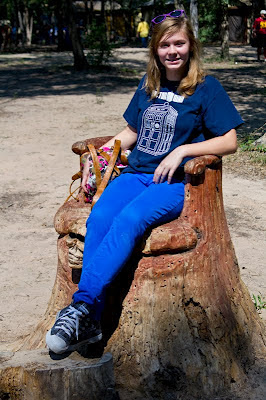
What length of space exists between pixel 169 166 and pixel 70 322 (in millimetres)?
903

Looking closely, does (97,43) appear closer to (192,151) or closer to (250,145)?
(250,145)

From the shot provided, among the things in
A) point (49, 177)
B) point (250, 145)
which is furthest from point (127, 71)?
point (49, 177)

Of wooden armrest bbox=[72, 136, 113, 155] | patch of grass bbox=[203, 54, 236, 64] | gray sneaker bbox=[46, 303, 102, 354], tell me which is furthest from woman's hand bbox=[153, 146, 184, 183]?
patch of grass bbox=[203, 54, 236, 64]

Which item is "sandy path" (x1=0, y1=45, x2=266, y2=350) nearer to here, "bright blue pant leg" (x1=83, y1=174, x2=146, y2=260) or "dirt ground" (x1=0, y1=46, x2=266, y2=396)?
"dirt ground" (x1=0, y1=46, x2=266, y2=396)

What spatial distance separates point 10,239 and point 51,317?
2.17 meters

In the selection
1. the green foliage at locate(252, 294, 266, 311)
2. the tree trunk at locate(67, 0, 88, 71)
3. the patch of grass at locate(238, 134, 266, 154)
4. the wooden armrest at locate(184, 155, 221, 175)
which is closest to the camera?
the wooden armrest at locate(184, 155, 221, 175)

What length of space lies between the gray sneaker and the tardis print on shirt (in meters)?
0.95

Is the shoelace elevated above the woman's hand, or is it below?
below

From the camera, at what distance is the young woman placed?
2.59m

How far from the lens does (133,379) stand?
2785 millimetres

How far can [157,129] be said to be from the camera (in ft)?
10.2

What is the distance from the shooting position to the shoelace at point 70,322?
8.27 ft

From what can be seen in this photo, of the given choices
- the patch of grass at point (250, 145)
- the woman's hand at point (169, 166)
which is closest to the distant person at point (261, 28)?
the patch of grass at point (250, 145)

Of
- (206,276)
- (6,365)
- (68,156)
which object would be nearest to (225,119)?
(206,276)
